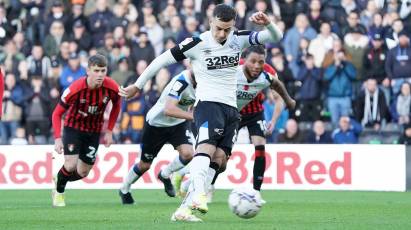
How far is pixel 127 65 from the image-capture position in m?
25.2

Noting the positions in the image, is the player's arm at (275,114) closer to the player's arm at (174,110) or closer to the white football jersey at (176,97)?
the white football jersey at (176,97)

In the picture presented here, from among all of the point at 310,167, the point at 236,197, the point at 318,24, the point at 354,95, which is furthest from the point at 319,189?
the point at 236,197

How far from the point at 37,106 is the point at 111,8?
3.45 m

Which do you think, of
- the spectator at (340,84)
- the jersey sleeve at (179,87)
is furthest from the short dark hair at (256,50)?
the spectator at (340,84)

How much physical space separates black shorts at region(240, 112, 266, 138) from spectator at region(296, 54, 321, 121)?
23.7 ft

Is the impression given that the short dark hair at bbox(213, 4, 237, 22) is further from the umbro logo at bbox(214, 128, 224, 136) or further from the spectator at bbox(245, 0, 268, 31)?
the spectator at bbox(245, 0, 268, 31)

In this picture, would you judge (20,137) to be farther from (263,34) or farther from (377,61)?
(263,34)

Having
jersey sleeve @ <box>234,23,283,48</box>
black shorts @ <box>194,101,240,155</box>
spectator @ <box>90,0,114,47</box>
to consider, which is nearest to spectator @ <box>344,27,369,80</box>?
spectator @ <box>90,0,114,47</box>

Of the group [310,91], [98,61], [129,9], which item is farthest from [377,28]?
[98,61]

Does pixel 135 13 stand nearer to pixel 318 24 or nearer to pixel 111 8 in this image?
pixel 111 8

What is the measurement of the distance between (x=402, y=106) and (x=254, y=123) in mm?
7507

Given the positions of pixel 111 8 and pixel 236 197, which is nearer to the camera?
pixel 236 197

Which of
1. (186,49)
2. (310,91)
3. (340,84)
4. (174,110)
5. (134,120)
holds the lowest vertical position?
(134,120)

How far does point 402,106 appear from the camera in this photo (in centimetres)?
2348
